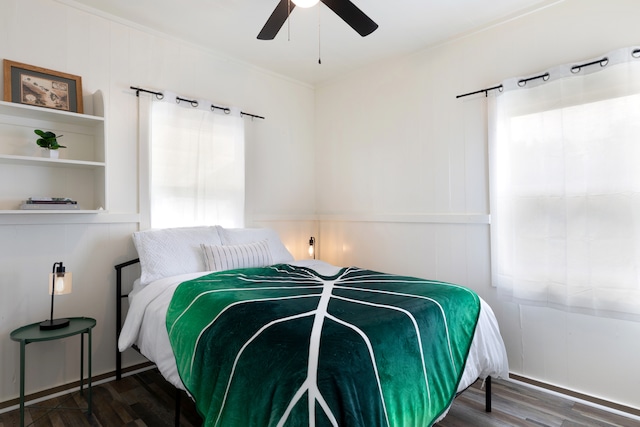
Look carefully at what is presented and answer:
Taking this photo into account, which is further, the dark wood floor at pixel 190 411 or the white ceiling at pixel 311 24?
the white ceiling at pixel 311 24

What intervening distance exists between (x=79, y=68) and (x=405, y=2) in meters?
2.47

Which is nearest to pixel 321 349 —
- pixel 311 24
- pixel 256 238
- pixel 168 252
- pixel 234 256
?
pixel 234 256

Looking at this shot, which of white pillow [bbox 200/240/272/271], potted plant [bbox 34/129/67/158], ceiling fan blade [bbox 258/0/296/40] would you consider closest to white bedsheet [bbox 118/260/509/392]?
white pillow [bbox 200/240/272/271]

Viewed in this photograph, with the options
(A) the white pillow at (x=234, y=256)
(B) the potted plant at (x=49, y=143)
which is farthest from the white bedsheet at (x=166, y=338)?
(B) the potted plant at (x=49, y=143)

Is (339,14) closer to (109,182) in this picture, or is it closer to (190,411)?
(109,182)

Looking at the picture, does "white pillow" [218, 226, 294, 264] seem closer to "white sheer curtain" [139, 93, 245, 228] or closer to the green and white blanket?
"white sheer curtain" [139, 93, 245, 228]

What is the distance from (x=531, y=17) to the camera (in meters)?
2.64

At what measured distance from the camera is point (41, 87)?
→ 7.90ft

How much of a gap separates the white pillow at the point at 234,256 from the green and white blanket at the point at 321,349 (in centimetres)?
54

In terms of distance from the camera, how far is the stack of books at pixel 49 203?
225cm

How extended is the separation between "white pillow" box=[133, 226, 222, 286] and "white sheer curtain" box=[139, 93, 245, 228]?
0.29 m

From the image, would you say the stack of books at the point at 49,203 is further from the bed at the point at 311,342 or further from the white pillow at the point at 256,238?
the white pillow at the point at 256,238

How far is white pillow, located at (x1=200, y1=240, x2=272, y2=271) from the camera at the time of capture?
2.65m

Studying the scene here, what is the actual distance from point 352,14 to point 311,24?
97cm
